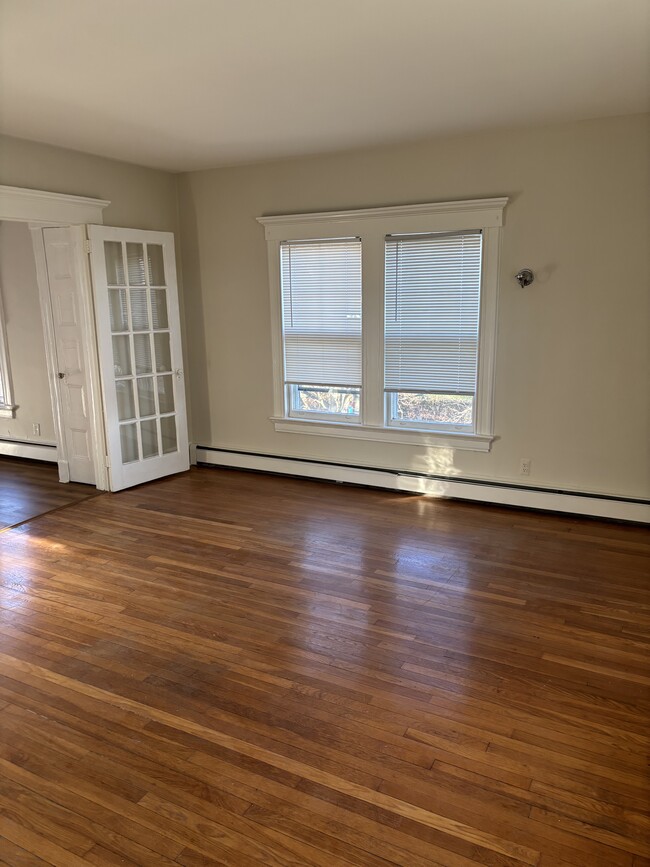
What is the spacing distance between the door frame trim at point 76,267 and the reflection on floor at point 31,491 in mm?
185

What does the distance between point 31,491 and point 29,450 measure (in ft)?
3.78

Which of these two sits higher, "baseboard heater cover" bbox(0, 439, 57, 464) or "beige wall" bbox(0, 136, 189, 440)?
"beige wall" bbox(0, 136, 189, 440)

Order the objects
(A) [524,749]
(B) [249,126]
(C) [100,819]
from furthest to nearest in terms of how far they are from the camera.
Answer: (B) [249,126], (A) [524,749], (C) [100,819]

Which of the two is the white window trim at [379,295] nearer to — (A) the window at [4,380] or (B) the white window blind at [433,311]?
(B) the white window blind at [433,311]

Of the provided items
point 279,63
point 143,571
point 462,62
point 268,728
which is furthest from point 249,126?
point 268,728

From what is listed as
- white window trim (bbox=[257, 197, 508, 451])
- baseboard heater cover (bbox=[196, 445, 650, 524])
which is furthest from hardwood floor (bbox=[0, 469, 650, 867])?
white window trim (bbox=[257, 197, 508, 451])

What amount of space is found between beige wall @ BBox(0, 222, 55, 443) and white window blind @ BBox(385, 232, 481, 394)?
3.58 m

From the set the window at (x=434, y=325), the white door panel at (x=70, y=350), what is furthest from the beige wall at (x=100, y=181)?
the window at (x=434, y=325)

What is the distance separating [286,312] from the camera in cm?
544

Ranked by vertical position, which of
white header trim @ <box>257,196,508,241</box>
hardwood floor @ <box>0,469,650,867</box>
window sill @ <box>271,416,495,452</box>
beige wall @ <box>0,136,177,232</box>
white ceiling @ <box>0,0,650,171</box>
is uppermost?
white ceiling @ <box>0,0,650,171</box>

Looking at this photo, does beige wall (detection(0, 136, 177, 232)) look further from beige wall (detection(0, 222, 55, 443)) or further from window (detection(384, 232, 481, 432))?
window (detection(384, 232, 481, 432))

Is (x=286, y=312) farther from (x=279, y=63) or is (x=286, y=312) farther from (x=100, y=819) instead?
(x=100, y=819)

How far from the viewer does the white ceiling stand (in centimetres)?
247

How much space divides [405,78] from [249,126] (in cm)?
129
